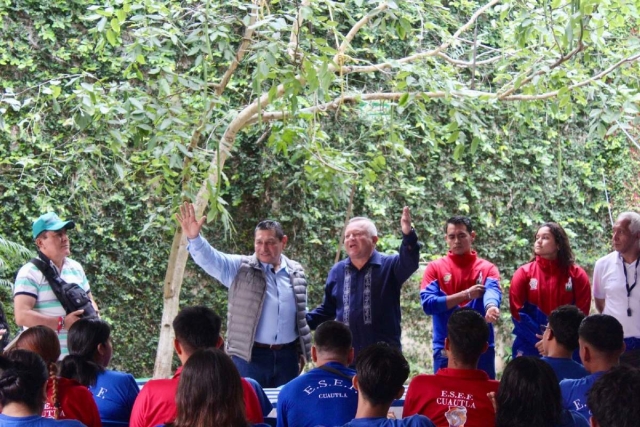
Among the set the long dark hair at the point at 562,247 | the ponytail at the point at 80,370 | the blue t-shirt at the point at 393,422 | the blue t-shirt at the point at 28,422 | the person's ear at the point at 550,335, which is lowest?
the blue t-shirt at the point at 28,422

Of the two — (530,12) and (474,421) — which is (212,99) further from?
(474,421)

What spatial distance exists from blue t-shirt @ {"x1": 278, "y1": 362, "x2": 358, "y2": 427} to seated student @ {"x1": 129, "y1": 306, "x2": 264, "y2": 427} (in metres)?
0.19

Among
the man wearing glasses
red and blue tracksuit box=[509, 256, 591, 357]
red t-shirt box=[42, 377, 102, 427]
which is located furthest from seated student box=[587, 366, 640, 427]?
the man wearing glasses

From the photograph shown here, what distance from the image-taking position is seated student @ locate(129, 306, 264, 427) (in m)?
3.01

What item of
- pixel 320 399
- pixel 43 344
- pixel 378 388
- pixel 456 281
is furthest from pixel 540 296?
pixel 43 344

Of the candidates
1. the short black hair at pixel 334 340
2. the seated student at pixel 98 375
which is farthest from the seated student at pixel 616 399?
the seated student at pixel 98 375

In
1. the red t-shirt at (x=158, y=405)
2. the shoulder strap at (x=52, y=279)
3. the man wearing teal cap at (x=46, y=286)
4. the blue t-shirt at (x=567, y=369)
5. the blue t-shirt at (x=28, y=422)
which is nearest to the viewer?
the blue t-shirt at (x=28, y=422)

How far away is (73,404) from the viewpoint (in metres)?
3.07

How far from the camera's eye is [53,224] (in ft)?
15.6

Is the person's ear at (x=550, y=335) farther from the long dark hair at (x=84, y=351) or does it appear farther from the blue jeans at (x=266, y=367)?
the long dark hair at (x=84, y=351)

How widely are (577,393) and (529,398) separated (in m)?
0.73

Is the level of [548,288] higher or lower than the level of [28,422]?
higher

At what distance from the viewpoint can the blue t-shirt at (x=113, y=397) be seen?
3400mm

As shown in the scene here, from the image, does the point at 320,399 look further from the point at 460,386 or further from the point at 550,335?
the point at 550,335
